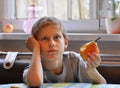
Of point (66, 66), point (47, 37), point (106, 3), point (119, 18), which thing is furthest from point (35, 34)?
point (106, 3)

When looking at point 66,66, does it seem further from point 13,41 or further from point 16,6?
point 16,6

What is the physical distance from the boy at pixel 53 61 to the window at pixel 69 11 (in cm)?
70

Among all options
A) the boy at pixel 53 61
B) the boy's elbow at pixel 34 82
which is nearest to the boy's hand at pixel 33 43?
the boy at pixel 53 61

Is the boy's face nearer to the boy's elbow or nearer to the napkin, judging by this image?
the boy's elbow

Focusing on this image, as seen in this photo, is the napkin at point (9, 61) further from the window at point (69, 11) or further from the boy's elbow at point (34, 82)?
the window at point (69, 11)

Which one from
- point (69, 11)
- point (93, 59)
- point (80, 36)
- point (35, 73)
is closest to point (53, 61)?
point (35, 73)

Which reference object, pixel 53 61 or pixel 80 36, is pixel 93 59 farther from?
pixel 80 36

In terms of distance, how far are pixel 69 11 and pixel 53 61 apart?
906 millimetres

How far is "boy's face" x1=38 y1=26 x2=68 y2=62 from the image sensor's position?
1.29 m

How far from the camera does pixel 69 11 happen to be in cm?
220

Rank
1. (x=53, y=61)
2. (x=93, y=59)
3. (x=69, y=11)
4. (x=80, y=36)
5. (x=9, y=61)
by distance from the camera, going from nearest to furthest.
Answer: (x=93, y=59) → (x=53, y=61) → (x=9, y=61) → (x=80, y=36) → (x=69, y=11)

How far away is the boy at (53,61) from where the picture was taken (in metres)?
1.28

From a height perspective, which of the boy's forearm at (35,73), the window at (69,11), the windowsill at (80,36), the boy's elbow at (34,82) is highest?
the window at (69,11)

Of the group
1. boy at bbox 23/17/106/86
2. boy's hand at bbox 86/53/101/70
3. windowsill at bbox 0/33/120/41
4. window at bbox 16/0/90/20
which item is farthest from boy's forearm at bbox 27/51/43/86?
window at bbox 16/0/90/20
